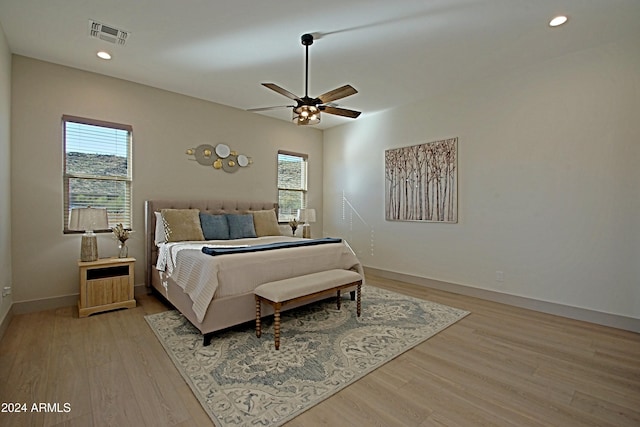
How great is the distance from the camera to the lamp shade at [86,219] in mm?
3225

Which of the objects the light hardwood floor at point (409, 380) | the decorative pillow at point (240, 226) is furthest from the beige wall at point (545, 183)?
the decorative pillow at point (240, 226)

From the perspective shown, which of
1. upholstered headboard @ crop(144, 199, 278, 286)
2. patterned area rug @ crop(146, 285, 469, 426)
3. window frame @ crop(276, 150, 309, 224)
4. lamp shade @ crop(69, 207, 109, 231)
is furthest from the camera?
window frame @ crop(276, 150, 309, 224)

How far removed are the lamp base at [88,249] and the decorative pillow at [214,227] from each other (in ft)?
4.02

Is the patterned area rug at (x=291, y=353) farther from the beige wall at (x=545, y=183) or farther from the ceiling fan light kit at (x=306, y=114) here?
the ceiling fan light kit at (x=306, y=114)

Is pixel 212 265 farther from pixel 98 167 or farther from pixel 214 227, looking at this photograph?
pixel 98 167

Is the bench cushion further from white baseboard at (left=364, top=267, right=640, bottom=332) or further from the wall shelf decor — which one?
the wall shelf decor

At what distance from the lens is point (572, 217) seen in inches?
130

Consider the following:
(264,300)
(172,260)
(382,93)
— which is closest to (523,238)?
(382,93)

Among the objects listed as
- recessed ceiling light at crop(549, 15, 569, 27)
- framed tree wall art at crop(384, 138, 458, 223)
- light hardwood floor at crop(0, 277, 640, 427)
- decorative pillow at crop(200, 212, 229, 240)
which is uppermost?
recessed ceiling light at crop(549, 15, 569, 27)

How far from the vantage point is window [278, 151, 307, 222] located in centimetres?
579

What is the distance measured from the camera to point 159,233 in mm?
3918

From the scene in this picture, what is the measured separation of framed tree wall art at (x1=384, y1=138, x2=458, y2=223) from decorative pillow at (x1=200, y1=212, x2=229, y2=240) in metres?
2.72

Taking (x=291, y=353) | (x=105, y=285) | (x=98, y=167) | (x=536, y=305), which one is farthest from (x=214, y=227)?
(x=536, y=305)

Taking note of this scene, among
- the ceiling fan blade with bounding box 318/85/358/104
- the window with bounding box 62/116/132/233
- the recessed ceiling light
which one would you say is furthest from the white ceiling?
the window with bounding box 62/116/132/233
